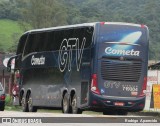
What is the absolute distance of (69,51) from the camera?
31.3 metres

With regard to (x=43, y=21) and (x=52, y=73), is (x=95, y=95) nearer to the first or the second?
(x=52, y=73)

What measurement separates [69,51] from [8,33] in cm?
11579

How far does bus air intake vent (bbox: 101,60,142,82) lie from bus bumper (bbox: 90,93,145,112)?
31.8 inches

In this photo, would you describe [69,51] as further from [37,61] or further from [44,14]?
[44,14]

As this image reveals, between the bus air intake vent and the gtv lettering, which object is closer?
the bus air intake vent

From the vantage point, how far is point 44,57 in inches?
1325

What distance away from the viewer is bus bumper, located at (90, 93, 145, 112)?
95.9 feet

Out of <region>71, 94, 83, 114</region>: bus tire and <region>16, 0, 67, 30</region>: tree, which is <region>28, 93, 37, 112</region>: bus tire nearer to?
<region>71, 94, 83, 114</region>: bus tire

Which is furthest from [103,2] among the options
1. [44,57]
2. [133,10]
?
[44,57]

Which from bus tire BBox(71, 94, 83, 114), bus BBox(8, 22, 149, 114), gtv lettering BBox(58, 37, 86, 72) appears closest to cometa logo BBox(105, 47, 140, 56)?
bus BBox(8, 22, 149, 114)

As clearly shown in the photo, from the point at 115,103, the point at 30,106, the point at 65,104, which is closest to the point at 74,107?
the point at 65,104

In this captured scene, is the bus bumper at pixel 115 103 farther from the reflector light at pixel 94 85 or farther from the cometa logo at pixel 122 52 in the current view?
the cometa logo at pixel 122 52

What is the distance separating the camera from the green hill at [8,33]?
137m

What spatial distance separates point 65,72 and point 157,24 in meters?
127
